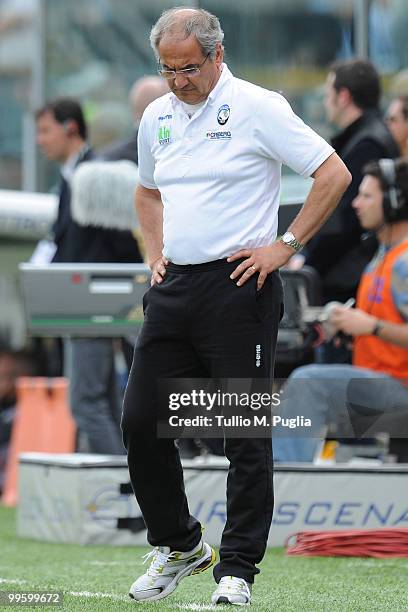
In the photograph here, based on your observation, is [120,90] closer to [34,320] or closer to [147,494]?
[34,320]

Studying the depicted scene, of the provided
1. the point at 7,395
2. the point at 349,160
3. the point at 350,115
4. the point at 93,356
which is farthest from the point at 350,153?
the point at 7,395

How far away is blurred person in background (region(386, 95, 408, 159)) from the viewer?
765 cm

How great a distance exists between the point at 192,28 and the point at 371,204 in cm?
267

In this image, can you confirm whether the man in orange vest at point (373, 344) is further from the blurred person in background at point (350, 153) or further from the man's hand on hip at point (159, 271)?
the man's hand on hip at point (159, 271)

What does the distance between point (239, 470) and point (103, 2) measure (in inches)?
365

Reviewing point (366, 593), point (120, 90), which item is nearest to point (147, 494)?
point (366, 593)

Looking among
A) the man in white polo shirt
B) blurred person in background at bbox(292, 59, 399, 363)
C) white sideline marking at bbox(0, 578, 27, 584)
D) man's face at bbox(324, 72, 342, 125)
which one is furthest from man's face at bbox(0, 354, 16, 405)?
the man in white polo shirt

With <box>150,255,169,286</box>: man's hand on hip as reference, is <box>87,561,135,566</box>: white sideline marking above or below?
below

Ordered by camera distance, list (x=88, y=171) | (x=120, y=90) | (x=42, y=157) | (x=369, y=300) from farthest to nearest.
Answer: (x=42, y=157), (x=120, y=90), (x=88, y=171), (x=369, y=300)

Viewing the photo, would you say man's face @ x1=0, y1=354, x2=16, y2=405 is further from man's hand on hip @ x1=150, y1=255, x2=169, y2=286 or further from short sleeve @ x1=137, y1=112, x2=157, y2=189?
man's hand on hip @ x1=150, y1=255, x2=169, y2=286

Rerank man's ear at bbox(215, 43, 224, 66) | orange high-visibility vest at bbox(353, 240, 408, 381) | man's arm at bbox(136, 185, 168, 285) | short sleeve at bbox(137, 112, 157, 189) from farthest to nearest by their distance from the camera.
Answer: orange high-visibility vest at bbox(353, 240, 408, 381) → man's arm at bbox(136, 185, 168, 285) → short sleeve at bbox(137, 112, 157, 189) → man's ear at bbox(215, 43, 224, 66)

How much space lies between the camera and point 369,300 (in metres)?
6.65

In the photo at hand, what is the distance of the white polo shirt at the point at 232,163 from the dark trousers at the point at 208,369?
9cm

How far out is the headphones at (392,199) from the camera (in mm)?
6695
